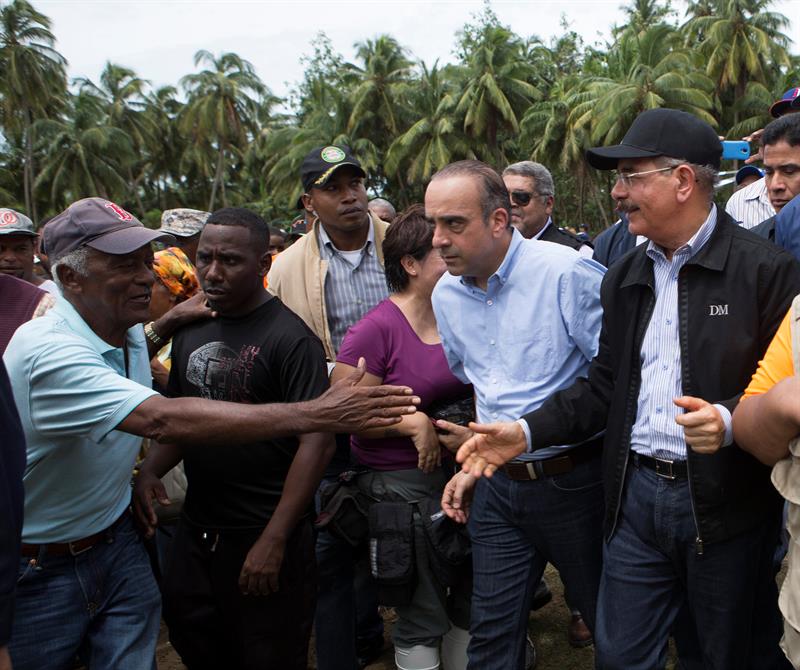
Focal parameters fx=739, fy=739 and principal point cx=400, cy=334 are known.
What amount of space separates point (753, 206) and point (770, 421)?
3.32m

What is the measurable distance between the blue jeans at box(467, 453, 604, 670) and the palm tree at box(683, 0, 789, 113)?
38.1m

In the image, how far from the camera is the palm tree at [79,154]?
40875mm

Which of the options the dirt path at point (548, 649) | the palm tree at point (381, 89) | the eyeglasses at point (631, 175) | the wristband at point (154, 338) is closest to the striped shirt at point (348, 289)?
the wristband at point (154, 338)

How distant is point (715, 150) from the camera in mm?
2586

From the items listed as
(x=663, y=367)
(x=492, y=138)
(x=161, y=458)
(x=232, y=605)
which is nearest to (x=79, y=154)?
(x=492, y=138)

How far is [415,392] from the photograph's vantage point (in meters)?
3.29

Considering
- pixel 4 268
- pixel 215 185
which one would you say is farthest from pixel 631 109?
pixel 4 268

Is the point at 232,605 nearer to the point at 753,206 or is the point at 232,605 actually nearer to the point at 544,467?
the point at 544,467

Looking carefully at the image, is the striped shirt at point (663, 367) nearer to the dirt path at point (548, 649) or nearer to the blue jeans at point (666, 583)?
the blue jeans at point (666, 583)

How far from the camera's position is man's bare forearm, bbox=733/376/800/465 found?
1.89 metres

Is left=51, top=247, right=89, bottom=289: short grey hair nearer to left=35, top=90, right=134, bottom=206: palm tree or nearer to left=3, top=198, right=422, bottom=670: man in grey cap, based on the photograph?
left=3, top=198, right=422, bottom=670: man in grey cap

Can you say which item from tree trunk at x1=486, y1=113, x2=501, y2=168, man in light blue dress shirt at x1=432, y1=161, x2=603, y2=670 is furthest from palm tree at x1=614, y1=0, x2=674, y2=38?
man in light blue dress shirt at x1=432, y1=161, x2=603, y2=670

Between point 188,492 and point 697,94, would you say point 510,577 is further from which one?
point 697,94

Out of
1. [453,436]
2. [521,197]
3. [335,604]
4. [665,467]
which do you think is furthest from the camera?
[521,197]
